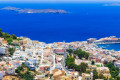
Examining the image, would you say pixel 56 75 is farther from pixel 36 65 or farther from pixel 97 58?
pixel 97 58

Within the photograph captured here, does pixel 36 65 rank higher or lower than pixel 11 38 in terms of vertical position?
lower

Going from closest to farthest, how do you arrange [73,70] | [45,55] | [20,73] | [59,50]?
[20,73], [73,70], [45,55], [59,50]

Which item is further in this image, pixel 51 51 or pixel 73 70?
pixel 51 51

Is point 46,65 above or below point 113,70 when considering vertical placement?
above

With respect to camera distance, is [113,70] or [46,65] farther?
[113,70]

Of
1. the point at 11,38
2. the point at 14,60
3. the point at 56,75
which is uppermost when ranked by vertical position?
the point at 11,38

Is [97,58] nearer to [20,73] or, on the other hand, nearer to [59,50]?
[59,50]

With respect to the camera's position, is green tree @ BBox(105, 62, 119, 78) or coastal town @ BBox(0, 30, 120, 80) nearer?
coastal town @ BBox(0, 30, 120, 80)

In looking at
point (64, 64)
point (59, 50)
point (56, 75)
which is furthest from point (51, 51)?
point (56, 75)

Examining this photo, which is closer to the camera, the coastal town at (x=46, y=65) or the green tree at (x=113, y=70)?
the coastal town at (x=46, y=65)

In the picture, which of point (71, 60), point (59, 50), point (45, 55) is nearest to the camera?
point (71, 60)
